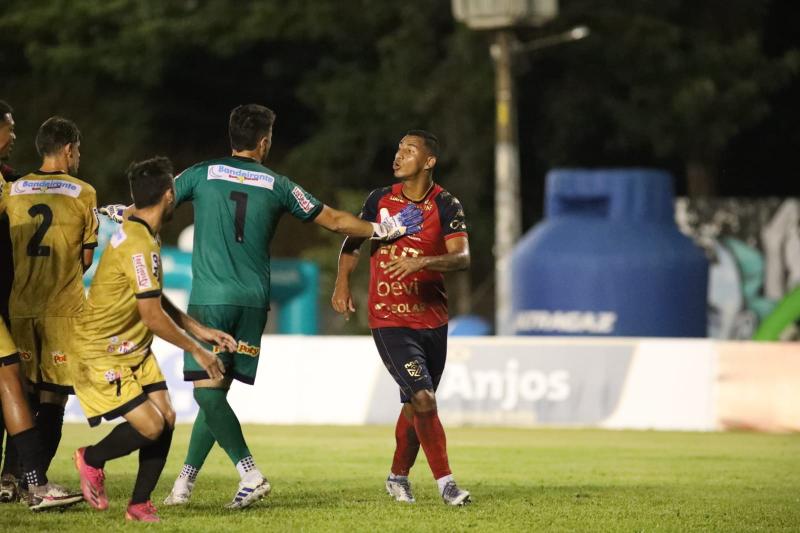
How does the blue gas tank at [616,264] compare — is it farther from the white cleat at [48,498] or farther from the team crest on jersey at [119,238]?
the team crest on jersey at [119,238]

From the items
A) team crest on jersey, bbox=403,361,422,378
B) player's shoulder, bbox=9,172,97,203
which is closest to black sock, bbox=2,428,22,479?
player's shoulder, bbox=9,172,97,203

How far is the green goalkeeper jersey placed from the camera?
9266 mm

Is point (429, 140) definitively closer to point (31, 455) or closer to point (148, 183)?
point (148, 183)

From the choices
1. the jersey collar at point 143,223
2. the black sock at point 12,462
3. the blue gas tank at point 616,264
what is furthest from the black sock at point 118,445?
the blue gas tank at point 616,264

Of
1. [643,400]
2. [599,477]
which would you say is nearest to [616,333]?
[643,400]

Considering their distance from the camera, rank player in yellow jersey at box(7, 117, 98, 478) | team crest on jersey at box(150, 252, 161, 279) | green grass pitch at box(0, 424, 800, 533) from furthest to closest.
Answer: player in yellow jersey at box(7, 117, 98, 478)
green grass pitch at box(0, 424, 800, 533)
team crest on jersey at box(150, 252, 161, 279)

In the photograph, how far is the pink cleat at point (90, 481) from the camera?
8773 millimetres

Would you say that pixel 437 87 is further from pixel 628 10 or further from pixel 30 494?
pixel 30 494

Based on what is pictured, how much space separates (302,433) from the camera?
17.1m

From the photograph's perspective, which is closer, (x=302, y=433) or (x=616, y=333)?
(x=302, y=433)

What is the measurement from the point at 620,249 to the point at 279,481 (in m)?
14.8

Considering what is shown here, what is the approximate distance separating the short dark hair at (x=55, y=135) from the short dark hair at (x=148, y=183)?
44.5 inches

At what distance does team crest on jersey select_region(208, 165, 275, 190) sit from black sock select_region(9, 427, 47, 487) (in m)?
1.81

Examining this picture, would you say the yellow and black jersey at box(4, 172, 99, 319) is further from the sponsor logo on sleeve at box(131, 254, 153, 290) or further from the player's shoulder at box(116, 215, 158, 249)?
the sponsor logo on sleeve at box(131, 254, 153, 290)
